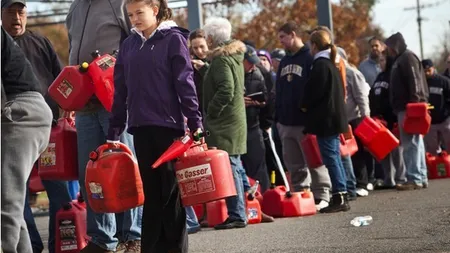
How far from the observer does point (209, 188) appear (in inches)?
314

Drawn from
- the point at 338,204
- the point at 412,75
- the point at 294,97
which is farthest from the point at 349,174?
the point at 412,75

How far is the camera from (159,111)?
768 centimetres

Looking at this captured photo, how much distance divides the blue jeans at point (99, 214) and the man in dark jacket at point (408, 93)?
7.33 metres

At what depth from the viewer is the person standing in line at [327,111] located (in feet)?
41.9

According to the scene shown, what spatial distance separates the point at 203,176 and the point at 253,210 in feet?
13.4

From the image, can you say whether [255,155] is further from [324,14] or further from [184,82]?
[184,82]

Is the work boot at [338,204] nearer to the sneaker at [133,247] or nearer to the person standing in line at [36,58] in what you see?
the person standing in line at [36,58]

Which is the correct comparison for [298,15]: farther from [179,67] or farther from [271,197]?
[179,67]

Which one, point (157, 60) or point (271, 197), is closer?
point (157, 60)

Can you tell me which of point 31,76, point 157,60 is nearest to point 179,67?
point 157,60

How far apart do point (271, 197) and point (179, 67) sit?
512 centimetres

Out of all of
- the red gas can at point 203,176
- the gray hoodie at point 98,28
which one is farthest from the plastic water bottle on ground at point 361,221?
the gray hoodie at point 98,28

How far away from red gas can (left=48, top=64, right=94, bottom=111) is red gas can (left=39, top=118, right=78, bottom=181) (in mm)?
396

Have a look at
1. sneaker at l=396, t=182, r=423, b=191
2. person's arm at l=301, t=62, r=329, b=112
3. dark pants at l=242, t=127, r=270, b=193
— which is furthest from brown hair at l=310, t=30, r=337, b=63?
sneaker at l=396, t=182, r=423, b=191
